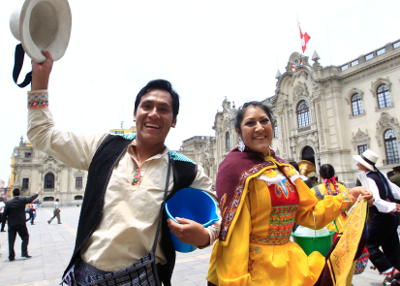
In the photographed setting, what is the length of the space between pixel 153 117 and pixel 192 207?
664mm

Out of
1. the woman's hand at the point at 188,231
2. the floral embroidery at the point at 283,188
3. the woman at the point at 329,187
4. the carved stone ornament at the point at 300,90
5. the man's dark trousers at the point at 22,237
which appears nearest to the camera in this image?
the woman's hand at the point at 188,231

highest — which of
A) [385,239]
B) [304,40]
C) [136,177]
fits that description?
[304,40]

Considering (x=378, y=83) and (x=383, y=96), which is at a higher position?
(x=378, y=83)

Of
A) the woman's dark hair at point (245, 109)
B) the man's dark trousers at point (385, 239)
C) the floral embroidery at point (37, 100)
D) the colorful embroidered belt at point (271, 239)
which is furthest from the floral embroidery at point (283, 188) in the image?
the man's dark trousers at point (385, 239)

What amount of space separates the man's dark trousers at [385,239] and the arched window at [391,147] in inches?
655

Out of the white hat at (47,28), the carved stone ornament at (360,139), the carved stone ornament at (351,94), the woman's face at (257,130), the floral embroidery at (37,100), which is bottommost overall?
Answer: the woman's face at (257,130)

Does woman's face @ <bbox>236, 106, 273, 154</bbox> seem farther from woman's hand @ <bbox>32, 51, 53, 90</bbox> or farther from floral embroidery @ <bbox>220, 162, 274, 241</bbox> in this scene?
woman's hand @ <bbox>32, 51, 53, 90</bbox>

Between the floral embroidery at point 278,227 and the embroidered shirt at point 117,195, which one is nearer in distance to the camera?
the embroidered shirt at point 117,195

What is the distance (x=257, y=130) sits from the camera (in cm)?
202

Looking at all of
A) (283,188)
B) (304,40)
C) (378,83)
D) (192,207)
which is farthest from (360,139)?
(192,207)

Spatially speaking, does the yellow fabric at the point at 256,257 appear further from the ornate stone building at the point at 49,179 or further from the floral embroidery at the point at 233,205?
the ornate stone building at the point at 49,179

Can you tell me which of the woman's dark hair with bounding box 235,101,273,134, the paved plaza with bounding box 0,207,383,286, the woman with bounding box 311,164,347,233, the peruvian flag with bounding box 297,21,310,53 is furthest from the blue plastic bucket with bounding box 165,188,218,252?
the peruvian flag with bounding box 297,21,310,53

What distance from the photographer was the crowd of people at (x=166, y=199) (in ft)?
4.65

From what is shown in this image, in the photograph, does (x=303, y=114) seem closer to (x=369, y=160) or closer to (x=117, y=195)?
(x=369, y=160)
